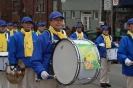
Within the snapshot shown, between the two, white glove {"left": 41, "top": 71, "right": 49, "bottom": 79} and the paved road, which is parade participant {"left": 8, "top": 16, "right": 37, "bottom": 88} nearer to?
the paved road

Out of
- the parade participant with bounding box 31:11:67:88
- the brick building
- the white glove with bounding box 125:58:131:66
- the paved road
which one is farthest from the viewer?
the brick building

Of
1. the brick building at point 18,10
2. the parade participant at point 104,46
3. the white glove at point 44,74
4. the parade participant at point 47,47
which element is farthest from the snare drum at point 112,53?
the brick building at point 18,10

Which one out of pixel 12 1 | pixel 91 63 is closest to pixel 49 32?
pixel 91 63

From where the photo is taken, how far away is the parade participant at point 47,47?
16.1 feet

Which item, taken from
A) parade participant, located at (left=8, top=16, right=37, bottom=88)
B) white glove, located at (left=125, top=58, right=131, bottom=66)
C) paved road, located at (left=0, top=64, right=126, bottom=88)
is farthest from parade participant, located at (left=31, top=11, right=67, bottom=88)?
paved road, located at (left=0, top=64, right=126, bottom=88)

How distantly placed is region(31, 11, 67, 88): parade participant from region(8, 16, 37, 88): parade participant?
6.58ft

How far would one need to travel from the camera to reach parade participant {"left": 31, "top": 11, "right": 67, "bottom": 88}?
491 centimetres

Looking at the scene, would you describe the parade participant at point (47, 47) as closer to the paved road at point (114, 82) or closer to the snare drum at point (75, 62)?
the snare drum at point (75, 62)

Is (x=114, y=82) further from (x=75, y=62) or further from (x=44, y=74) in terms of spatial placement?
(x=44, y=74)

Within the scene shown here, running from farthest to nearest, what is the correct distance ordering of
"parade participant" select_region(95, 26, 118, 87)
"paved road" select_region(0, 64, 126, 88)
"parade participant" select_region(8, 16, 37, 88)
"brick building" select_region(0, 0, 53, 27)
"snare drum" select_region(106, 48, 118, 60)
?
1. "brick building" select_region(0, 0, 53, 27)
2. "paved road" select_region(0, 64, 126, 88)
3. "parade participant" select_region(95, 26, 118, 87)
4. "snare drum" select_region(106, 48, 118, 60)
5. "parade participant" select_region(8, 16, 37, 88)

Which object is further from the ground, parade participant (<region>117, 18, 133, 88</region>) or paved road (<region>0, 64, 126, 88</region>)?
parade participant (<region>117, 18, 133, 88</region>)

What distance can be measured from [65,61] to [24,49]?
247cm

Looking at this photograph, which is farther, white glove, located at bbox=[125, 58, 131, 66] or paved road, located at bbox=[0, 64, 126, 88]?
paved road, located at bbox=[0, 64, 126, 88]

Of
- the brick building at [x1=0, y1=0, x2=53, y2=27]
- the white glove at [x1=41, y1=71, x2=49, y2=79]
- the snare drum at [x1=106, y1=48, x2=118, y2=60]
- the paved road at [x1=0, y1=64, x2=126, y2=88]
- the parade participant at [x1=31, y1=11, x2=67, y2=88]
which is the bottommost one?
the paved road at [x1=0, y1=64, x2=126, y2=88]
